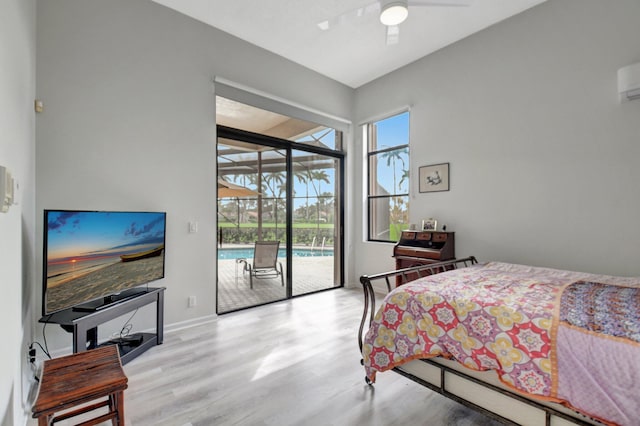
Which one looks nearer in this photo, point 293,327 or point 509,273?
point 509,273

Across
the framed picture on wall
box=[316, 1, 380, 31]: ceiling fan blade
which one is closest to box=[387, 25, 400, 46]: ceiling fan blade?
box=[316, 1, 380, 31]: ceiling fan blade

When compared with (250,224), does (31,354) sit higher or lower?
lower

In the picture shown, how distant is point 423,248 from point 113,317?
322 centimetres

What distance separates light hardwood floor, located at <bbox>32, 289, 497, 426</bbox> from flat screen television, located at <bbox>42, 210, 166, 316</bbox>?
64 centimetres

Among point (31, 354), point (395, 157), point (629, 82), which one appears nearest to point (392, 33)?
point (629, 82)

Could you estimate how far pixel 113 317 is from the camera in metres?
2.33

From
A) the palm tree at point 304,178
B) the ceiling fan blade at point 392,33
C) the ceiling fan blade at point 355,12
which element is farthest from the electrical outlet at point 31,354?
the ceiling fan blade at point 392,33

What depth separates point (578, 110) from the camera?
112 inches

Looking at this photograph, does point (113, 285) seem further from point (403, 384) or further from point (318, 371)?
point (403, 384)

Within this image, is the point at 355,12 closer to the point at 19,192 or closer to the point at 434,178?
the point at 434,178

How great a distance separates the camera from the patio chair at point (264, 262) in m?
4.00

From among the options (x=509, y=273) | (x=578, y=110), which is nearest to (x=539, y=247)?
(x=509, y=273)

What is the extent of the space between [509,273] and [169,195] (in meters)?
3.25

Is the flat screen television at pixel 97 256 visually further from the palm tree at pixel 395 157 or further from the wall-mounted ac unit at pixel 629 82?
the wall-mounted ac unit at pixel 629 82
